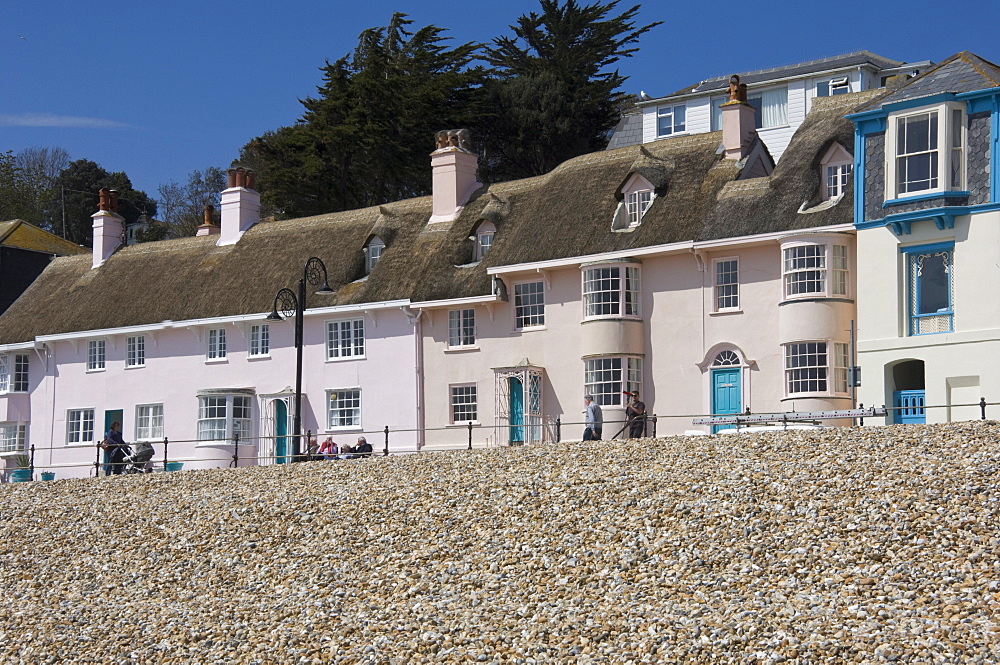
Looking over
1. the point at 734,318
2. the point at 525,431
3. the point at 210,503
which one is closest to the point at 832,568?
the point at 210,503

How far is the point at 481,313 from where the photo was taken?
36.8 m

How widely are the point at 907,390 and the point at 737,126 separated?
8829 millimetres

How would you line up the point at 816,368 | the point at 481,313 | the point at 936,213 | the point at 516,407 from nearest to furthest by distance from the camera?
the point at 936,213, the point at 816,368, the point at 516,407, the point at 481,313

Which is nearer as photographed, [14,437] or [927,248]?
[927,248]

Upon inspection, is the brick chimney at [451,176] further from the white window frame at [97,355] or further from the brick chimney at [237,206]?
the white window frame at [97,355]

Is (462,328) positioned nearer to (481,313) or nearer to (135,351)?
(481,313)

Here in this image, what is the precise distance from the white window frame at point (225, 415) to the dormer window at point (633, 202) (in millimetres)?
12420

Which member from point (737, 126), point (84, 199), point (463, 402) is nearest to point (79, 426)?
point (463, 402)

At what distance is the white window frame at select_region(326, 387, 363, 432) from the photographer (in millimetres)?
38719

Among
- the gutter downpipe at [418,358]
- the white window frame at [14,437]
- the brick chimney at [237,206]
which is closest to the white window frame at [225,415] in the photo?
the gutter downpipe at [418,358]

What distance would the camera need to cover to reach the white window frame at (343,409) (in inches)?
1524

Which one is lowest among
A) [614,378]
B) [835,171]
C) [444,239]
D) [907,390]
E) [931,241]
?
[907,390]

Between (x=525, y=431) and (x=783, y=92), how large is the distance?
25.8 metres

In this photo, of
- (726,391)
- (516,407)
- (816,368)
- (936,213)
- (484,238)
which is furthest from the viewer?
(484,238)
